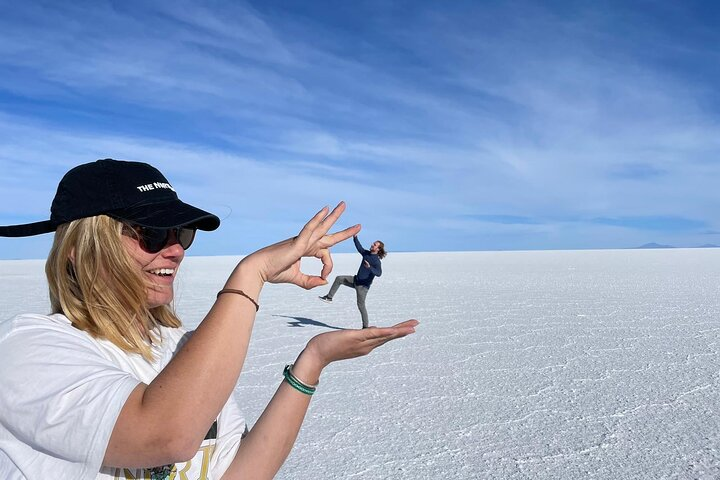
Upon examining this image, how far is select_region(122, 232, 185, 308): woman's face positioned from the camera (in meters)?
1.12

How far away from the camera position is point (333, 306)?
962 centimetres

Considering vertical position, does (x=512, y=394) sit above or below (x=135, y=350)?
below

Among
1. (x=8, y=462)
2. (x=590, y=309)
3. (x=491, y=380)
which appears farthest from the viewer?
(x=590, y=309)

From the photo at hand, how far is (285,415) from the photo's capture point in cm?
135

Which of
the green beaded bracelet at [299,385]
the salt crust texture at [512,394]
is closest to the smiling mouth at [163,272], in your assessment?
the green beaded bracelet at [299,385]

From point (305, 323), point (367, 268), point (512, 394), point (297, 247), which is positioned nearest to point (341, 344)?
point (297, 247)

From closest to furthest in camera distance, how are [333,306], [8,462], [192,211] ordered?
1. [8,462]
2. [192,211]
3. [333,306]

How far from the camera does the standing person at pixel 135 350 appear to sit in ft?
2.82

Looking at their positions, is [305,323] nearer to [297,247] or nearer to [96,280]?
[96,280]

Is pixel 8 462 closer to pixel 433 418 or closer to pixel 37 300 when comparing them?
pixel 433 418

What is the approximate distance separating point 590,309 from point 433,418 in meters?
5.41

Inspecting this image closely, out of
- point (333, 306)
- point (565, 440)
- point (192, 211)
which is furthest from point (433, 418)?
point (333, 306)

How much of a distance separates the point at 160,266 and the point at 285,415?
441 millimetres

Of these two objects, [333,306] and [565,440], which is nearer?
[565,440]
